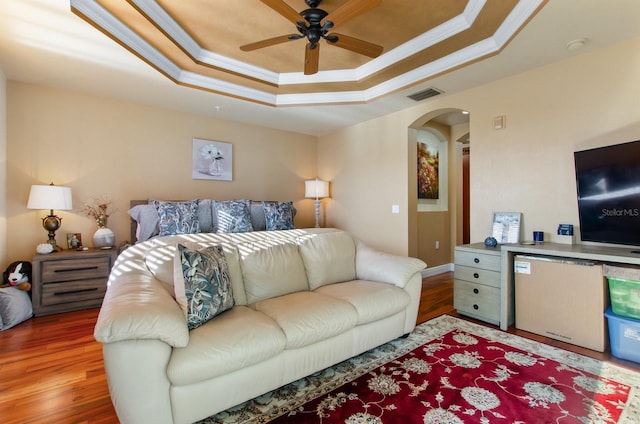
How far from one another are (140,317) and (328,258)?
166cm

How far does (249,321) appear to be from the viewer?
181cm

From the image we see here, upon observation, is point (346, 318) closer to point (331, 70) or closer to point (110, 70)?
point (331, 70)

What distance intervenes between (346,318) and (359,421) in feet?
1.99

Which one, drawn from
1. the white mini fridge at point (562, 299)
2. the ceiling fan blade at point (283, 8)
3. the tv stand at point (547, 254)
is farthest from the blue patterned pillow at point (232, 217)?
the white mini fridge at point (562, 299)

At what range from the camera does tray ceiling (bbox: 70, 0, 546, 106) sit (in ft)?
7.60

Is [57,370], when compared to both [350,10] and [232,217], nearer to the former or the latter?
[232,217]

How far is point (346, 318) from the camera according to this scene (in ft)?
6.80

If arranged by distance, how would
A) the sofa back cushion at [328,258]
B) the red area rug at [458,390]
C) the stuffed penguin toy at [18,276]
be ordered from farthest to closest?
the stuffed penguin toy at [18,276] → the sofa back cushion at [328,258] → the red area rug at [458,390]

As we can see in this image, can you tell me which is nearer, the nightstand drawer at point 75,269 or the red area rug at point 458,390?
the red area rug at point 458,390

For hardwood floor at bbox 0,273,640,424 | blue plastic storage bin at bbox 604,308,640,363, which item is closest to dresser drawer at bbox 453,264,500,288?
hardwood floor at bbox 0,273,640,424

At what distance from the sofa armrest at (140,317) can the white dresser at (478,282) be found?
8.77 feet

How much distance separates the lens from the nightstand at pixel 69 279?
124 inches

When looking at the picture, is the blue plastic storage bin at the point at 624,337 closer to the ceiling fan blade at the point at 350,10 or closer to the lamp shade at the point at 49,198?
the ceiling fan blade at the point at 350,10

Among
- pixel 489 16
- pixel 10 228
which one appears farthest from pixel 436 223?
pixel 10 228
